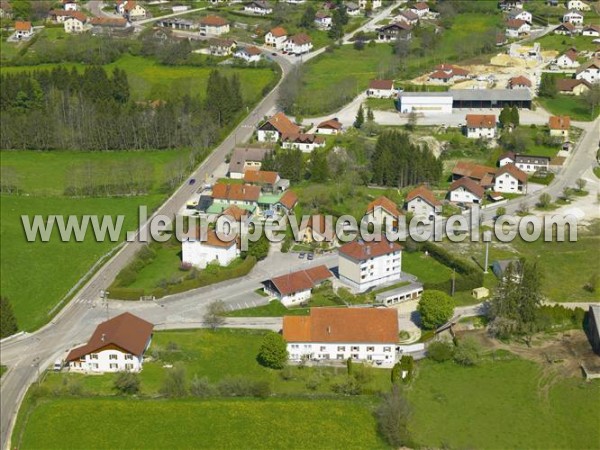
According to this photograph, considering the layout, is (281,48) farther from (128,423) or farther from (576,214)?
(128,423)

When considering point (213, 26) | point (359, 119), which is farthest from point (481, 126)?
point (213, 26)

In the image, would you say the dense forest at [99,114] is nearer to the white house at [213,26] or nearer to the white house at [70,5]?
the white house at [213,26]

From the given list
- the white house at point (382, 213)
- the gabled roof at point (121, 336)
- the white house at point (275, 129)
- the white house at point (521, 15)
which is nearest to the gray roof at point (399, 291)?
the white house at point (382, 213)

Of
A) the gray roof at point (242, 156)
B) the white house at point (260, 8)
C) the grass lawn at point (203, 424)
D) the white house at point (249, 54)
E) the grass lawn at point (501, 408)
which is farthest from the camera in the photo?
the white house at point (260, 8)

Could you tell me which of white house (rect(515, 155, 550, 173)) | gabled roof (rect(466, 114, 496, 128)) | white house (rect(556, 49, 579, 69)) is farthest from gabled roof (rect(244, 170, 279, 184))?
white house (rect(556, 49, 579, 69))

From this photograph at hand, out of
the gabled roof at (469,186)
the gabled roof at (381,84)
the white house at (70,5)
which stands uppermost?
the gabled roof at (469,186)

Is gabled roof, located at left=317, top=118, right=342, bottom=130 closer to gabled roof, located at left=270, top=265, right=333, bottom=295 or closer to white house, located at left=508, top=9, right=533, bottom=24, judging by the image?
gabled roof, located at left=270, top=265, right=333, bottom=295
